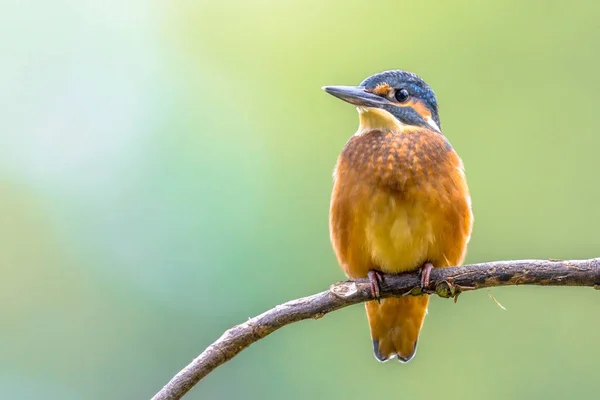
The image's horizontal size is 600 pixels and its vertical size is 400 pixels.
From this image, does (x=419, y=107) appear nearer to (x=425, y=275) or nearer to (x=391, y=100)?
(x=391, y=100)

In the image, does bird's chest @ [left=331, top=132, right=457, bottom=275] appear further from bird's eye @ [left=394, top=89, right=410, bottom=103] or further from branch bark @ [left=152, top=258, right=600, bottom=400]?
branch bark @ [left=152, top=258, right=600, bottom=400]

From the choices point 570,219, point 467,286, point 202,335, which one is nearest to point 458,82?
point 570,219

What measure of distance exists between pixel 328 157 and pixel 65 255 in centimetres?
270

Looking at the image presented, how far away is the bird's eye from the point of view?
15.3 ft

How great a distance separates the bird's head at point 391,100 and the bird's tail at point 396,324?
39.0 inches

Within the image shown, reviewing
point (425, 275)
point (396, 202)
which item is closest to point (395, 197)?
point (396, 202)

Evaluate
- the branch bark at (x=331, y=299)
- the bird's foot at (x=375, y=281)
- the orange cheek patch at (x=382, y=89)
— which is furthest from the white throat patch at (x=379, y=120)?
the branch bark at (x=331, y=299)

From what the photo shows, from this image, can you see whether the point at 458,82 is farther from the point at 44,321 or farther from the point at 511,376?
the point at 44,321

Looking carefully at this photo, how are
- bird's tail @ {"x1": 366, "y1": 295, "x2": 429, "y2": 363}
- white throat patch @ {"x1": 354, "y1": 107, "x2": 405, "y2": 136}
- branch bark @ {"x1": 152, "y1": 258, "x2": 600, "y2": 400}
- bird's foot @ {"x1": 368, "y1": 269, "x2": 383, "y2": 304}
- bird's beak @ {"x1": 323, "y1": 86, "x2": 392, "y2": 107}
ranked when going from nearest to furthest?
branch bark @ {"x1": 152, "y1": 258, "x2": 600, "y2": 400} → bird's foot @ {"x1": 368, "y1": 269, "x2": 383, "y2": 304} → bird's beak @ {"x1": 323, "y1": 86, "x2": 392, "y2": 107} → white throat patch @ {"x1": 354, "y1": 107, "x2": 405, "y2": 136} → bird's tail @ {"x1": 366, "y1": 295, "x2": 429, "y2": 363}

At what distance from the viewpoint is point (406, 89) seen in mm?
4711

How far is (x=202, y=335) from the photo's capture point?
692 cm

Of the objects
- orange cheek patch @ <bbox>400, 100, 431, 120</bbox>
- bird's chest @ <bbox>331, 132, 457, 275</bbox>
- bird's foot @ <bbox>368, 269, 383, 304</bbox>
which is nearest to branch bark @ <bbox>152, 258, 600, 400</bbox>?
bird's foot @ <bbox>368, 269, 383, 304</bbox>

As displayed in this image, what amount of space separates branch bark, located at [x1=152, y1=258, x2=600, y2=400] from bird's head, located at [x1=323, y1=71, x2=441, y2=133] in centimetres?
120

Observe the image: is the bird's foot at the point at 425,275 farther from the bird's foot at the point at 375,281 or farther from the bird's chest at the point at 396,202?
the bird's foot at the point at 375,281
